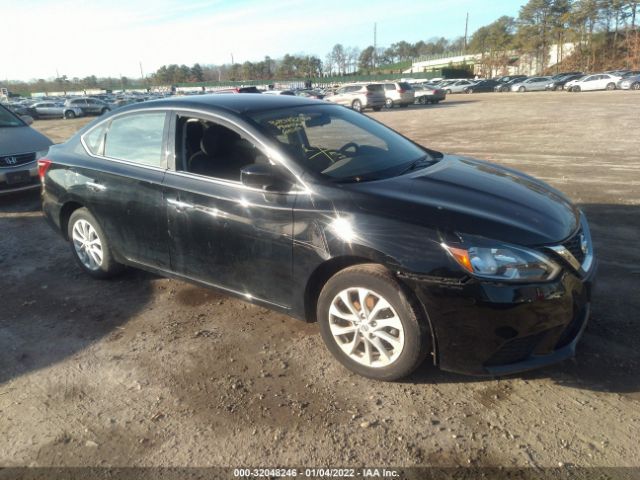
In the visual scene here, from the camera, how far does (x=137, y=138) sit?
4191 millimetres

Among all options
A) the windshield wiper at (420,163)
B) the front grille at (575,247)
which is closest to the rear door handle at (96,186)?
the windshield wiper at (420,163)

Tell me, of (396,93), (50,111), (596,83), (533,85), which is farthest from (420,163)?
(533,85)

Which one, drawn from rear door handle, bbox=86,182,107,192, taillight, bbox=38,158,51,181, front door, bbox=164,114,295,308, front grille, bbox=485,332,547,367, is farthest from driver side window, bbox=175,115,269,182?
front grille, bbox=485,332,547,367

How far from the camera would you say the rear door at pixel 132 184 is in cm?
393

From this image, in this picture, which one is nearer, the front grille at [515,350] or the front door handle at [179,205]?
the front grille at [515,350]

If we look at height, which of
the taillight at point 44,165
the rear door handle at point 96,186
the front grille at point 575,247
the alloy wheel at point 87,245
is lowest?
the alloy wheel at point 87,245

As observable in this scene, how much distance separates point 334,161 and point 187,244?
1.29m

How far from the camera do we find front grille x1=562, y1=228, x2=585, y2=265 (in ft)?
9.49

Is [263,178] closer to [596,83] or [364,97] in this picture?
[364,97]

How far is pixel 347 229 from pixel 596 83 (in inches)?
1878

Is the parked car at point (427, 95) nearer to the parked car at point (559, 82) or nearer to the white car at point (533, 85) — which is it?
the white car at point (533, 85)

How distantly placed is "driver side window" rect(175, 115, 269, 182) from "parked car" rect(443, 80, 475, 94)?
5325 cm

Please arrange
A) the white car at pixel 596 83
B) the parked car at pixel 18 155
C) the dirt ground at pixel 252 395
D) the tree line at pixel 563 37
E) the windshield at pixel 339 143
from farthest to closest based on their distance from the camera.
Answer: the tree line at pixel 563 37, the white car at pixel 596 83, the parked car at pixel 18 155, the windshield at pixel 339 143, the dirt ground at pixel 252 395

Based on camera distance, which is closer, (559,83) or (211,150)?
(211,150)
